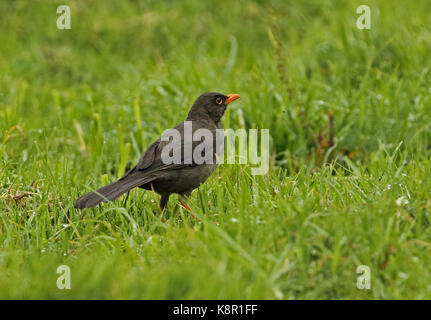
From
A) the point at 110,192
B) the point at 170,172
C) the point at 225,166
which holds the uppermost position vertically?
the point at 225,166

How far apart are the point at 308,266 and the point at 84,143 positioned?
356 centimetres

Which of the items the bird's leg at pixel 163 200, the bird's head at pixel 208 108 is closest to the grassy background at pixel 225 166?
the bird's leg at pixel 163 200

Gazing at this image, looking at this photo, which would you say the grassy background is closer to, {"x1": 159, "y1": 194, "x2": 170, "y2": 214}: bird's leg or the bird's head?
{"x1": 159, "y1": 194, "x2": 170, "y2": 214}: bird's leg

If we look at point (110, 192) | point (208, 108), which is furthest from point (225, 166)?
point (110, 192)

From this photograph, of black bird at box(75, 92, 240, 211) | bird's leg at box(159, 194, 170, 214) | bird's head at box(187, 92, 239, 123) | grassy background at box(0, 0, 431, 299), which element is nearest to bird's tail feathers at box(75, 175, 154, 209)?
black bird at box(75, 92, 240, 211)

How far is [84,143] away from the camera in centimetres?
646

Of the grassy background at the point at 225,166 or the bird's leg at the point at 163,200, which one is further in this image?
the bird's leg at the point at 163,200

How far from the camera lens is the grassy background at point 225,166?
11.1ft

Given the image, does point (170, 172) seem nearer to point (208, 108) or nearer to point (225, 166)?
point (225, 166)

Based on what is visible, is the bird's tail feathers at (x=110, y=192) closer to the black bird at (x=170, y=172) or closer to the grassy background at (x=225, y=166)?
the black bird at (x=170, y=172)

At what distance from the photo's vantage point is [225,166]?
5129 millimetres

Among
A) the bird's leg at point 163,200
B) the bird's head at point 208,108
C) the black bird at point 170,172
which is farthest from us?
the bird's head at point 208,108

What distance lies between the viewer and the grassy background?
3.39 metres
